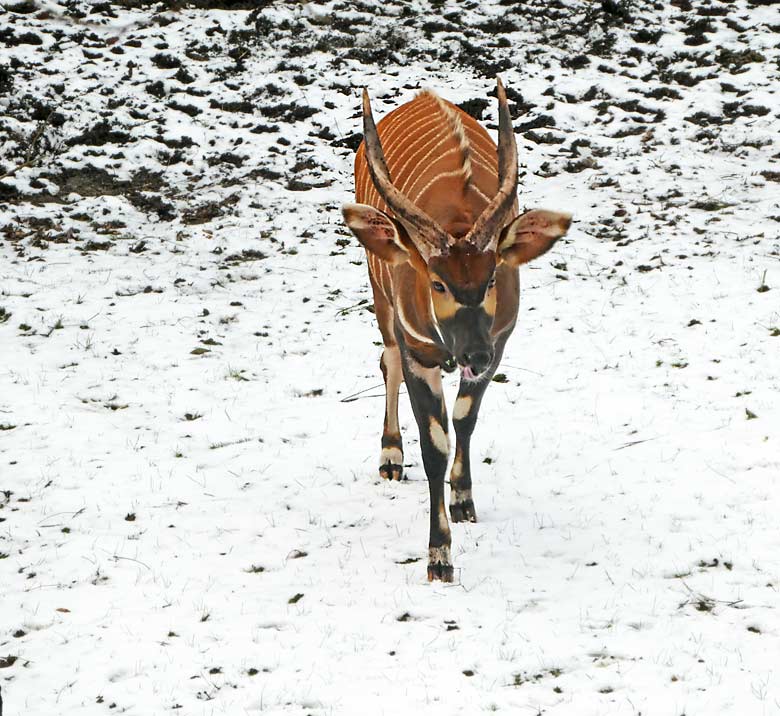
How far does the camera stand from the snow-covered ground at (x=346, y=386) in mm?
4348

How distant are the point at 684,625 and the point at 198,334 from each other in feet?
18.1

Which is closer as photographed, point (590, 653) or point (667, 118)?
point (590, 653)

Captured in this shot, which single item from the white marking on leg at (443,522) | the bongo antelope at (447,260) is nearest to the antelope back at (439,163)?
the bongo antelope at (447,260)

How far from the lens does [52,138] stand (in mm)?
13062

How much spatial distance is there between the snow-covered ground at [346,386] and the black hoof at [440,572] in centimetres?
7

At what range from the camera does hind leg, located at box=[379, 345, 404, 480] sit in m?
6.38

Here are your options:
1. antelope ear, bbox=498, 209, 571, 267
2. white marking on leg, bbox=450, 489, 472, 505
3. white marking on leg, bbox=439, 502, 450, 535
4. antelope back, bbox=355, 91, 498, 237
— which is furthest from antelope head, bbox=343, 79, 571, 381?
white marking on leg, bbox=450, 489, 472, 505

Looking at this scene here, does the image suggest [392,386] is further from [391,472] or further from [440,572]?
[440,572]

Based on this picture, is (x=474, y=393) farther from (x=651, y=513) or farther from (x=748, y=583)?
(x=748, y=583)

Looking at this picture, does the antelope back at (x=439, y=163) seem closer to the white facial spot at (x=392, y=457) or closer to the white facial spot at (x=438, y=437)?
the white facial spot at (x=438, y=437)

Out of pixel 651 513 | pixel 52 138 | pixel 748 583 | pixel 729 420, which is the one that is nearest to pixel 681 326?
pixel 729 420

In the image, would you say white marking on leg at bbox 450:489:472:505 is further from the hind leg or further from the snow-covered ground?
the hind leg

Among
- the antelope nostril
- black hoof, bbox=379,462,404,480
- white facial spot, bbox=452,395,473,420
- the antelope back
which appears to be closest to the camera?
the antelope nostril

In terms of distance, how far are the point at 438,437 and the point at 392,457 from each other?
122cm
